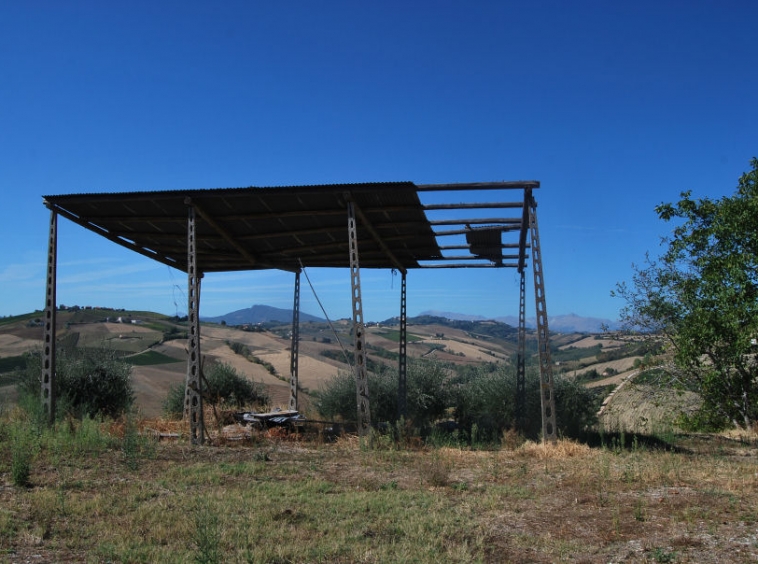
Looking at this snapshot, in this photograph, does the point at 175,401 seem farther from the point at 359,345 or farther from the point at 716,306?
the point at 716,306

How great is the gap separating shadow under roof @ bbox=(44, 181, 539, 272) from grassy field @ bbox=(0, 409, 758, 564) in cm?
427

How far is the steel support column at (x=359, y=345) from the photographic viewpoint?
9906mm

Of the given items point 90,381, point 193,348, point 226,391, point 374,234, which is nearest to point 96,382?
point 90,381

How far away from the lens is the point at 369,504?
6023mm

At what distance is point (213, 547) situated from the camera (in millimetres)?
4355

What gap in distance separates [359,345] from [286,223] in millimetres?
3364

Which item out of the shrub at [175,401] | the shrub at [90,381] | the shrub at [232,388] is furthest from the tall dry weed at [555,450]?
the shrub at [175,401]

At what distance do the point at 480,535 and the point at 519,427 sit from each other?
8206 mm

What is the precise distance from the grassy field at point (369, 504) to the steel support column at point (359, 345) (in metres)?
0.57

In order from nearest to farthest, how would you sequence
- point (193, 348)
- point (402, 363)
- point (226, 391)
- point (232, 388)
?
point (193, 348) < point (402, 363) < point (226, 391) < point (232, 388)

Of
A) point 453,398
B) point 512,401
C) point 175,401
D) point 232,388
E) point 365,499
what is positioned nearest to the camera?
point 365,499

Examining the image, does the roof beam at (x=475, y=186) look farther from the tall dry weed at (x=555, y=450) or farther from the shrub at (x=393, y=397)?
the shrub at (x=393, y=397)

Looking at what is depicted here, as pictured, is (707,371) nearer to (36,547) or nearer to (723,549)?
(723,549)

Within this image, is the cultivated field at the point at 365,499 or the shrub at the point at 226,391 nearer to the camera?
the cultivated field at the point at 365,499
